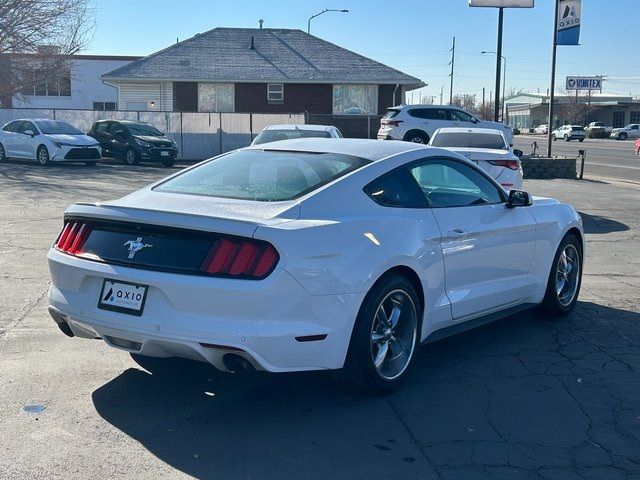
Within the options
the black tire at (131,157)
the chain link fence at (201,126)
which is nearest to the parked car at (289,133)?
the black tire at (131,157)

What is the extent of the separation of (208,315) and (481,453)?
65.7 inches

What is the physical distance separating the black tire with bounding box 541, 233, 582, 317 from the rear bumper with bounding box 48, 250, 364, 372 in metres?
2.96

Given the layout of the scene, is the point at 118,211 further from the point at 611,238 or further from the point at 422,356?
the point at 611,238

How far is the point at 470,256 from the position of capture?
5836 millimetres

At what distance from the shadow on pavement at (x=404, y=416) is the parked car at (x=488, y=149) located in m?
6.76

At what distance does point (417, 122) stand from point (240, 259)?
25169mm

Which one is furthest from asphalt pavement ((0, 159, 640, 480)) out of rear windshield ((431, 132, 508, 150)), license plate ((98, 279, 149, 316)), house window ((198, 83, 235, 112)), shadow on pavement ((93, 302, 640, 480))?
house window ((198, 83, 235, 112))

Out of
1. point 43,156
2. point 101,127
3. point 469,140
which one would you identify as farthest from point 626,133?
point 469,140

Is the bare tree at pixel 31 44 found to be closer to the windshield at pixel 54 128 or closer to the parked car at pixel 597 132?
the windshield at pixel 54 128

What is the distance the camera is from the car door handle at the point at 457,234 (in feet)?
18.4

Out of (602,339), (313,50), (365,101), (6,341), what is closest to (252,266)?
(6,341)

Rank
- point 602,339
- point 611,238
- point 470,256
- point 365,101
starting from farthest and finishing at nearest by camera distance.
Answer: point 365,101, point 611,238, point 602,339, point 470,256

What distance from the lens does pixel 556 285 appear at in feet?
23.3

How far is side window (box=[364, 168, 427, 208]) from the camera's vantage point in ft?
17.2
